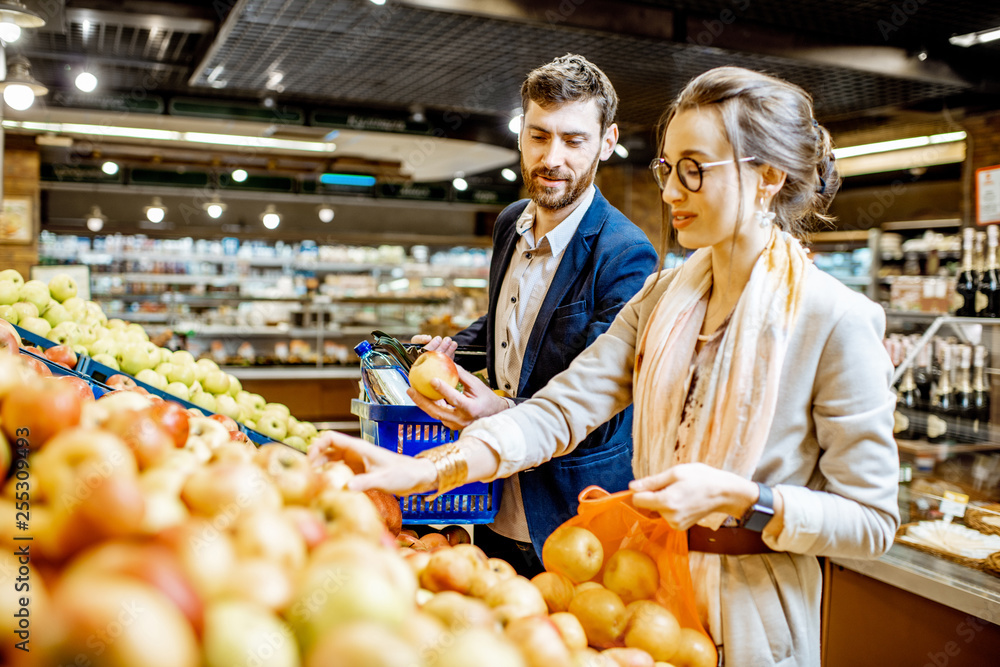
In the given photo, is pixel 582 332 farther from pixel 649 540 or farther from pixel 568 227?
pixel 649 540

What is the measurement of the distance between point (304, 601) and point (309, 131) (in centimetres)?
878

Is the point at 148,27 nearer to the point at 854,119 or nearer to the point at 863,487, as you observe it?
the point at 863,487

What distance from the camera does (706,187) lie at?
1.34 metres

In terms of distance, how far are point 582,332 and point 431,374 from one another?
423mm

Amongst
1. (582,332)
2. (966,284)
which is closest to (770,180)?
(582,332)

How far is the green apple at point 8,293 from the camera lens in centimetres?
234

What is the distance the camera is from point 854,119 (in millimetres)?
8359

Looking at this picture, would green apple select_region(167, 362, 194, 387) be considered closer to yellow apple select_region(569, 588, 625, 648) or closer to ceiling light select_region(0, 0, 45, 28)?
yellow apple select_region(569, 588, 625, 648)

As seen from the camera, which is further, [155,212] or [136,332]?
[155,212]

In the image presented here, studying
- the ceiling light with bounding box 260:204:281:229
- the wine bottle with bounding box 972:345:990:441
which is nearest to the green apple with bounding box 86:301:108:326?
the wine bottle with bounding box 972:345:990:441

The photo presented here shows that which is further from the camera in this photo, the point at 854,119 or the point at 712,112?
the point at 854,119

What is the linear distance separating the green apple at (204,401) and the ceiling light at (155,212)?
9.27 m

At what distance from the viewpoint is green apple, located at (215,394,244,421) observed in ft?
8.05

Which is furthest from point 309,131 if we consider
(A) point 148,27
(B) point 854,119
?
(B) point 854,119
